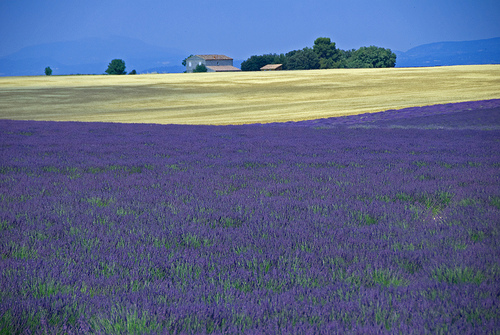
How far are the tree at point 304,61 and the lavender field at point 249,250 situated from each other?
115212mm

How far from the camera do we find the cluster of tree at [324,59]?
116 metres

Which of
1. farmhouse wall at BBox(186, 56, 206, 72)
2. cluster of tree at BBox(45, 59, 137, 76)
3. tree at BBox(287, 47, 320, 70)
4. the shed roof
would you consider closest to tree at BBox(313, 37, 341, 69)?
tree at BBox(287, 47, 320, 70)

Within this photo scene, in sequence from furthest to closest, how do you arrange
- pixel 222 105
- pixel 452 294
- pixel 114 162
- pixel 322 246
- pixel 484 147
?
pixel 222 105, pixel 484 147, pixel 114 162, pixel 322 246, pixel 452 294

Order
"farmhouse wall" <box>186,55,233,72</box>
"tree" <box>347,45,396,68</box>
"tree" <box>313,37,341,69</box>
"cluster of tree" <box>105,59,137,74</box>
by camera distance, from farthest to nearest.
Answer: "farmhouse wall" <box>186,55,233,72</box>
"tree" <box>313,37,341,69</box>
"cluster of tree" <box>105,59,137,74</box>
"tree" <box>347,45,396,68</box>

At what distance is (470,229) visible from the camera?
204 inches

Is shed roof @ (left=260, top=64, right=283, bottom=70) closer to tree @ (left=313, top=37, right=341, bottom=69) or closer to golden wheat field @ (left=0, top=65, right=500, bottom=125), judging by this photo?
tree @ (left=313, top=37, right=341, bottom=69)

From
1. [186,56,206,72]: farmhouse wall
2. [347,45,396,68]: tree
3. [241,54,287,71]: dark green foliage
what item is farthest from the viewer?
[186,56,206,72]: farmhouse wall

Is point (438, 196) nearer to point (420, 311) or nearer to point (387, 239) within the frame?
point (387, 239)

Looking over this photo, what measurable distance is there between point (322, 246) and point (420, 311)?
152 cm

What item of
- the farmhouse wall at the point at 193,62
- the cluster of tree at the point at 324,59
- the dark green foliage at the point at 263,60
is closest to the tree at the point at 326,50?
the cluster of tree at the point at 324,59

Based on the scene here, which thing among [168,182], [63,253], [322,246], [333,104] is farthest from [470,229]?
[333,104]

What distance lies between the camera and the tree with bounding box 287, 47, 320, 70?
398ft

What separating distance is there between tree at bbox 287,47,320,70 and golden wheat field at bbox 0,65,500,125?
48.3 meters

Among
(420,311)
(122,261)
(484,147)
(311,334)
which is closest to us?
(311,334)
